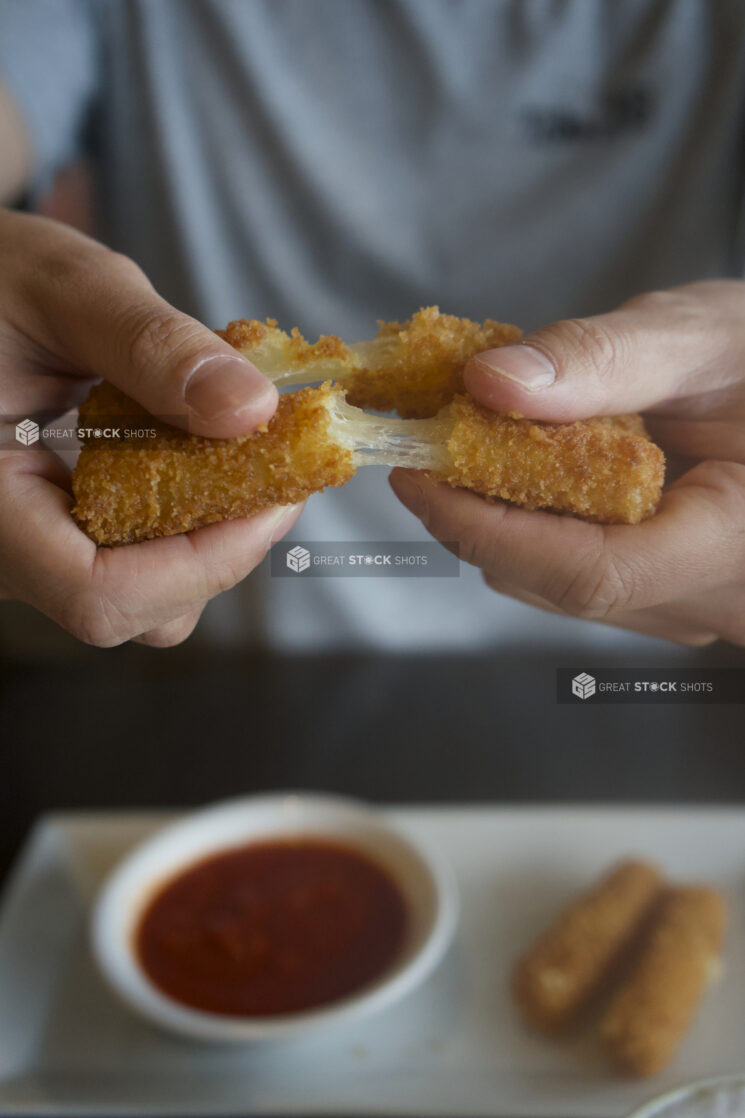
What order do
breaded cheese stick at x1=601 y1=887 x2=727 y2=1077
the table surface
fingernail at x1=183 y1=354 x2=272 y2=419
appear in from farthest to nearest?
the table surface → breaded cheese stick at x1=601 y1=887 x2=727 y2=1077 → fingernail at x1=183 y1=354 x2=272 y2=419

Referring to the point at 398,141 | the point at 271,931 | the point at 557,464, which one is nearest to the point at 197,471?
the point at 557,464

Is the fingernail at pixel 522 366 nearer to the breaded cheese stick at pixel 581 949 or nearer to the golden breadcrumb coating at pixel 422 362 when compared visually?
the golden breadcrumb coating at pixel 422 362

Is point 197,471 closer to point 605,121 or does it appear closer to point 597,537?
point 597,537

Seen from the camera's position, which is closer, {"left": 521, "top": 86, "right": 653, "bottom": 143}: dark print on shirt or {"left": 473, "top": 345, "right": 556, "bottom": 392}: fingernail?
{"left": 473, "top": 345, "right": 556, "bottom": 392}: fingernail

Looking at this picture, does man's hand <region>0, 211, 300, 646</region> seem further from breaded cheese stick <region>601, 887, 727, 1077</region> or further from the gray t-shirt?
breaded cheese stick <region>601, 887, 727, 1077</region>

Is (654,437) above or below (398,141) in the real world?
below

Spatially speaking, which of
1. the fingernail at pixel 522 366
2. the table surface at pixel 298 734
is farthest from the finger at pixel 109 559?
the table surface at pixel 298 734

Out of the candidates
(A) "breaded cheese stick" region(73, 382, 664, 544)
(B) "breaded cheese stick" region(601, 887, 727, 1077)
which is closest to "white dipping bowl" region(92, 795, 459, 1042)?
(B) "breaded cheese stick" region(601, 887, 727, 1077)

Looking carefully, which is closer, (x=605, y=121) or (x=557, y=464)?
(x=557, y=464)

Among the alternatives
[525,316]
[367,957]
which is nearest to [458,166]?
[525,316]
